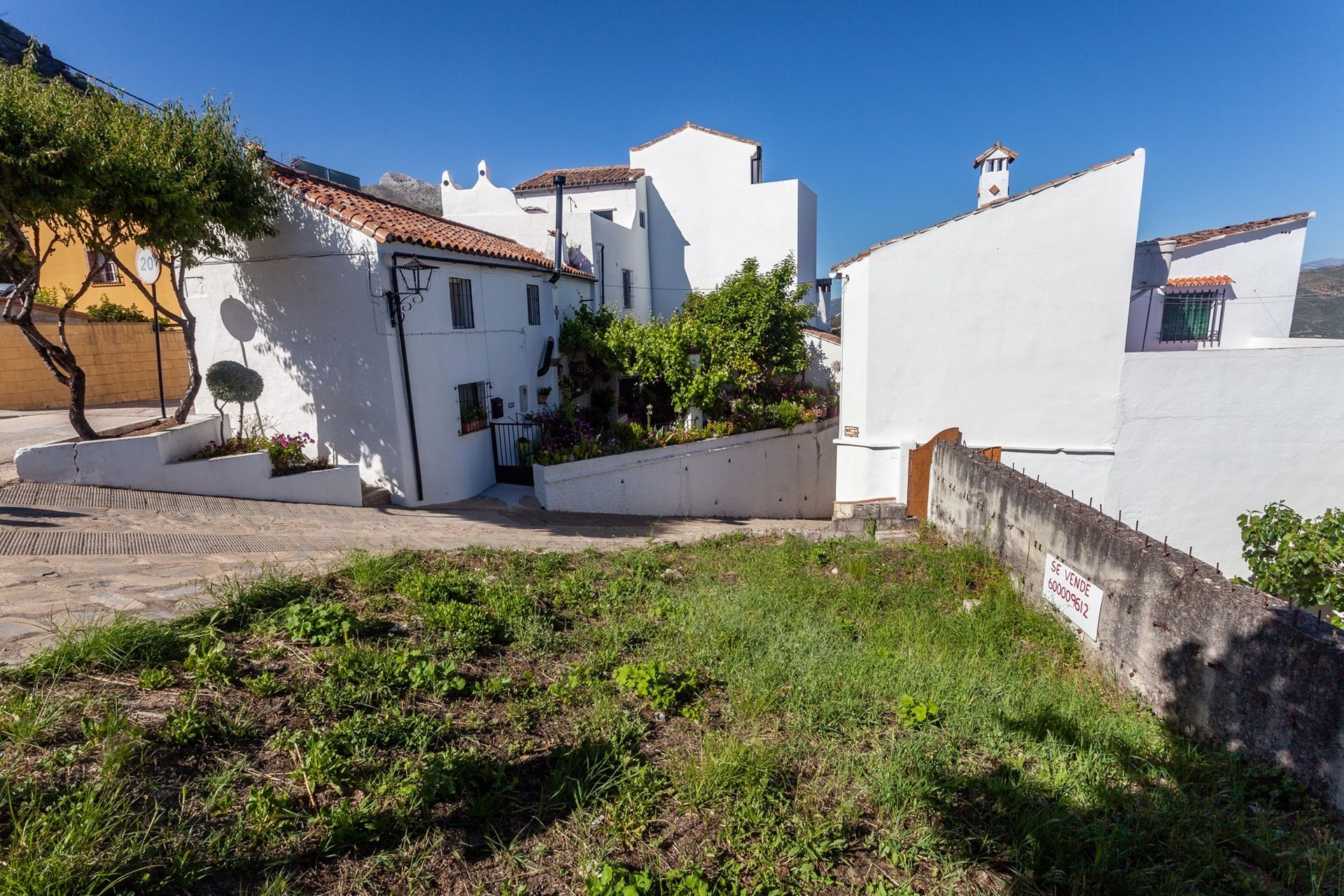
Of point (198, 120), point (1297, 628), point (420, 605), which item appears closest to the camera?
point (1297, 628)

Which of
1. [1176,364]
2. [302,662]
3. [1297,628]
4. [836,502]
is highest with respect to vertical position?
[1176,364]

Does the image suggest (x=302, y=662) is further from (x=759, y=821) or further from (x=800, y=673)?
(x=800, y=673)

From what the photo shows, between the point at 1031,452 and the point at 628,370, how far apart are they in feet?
31.1

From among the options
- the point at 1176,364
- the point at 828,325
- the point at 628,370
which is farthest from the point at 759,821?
the point at 828,325

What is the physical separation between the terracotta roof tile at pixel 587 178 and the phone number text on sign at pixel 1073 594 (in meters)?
23.3

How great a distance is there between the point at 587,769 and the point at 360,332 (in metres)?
9.30

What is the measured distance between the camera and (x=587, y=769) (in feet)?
11.9

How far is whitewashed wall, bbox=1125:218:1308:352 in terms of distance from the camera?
44.2 ft

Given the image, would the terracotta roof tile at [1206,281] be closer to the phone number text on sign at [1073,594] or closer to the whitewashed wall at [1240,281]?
the whitewashed wall at [1240,281]

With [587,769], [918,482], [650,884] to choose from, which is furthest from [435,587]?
[918,482]

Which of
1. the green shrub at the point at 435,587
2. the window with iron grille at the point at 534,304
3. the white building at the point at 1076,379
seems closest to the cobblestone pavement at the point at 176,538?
the green shrub at the point at 435,587

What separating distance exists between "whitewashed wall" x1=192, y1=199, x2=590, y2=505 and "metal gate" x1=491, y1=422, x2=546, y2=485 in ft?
3.78

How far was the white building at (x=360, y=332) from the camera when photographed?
10562mm

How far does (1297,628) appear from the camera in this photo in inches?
148
